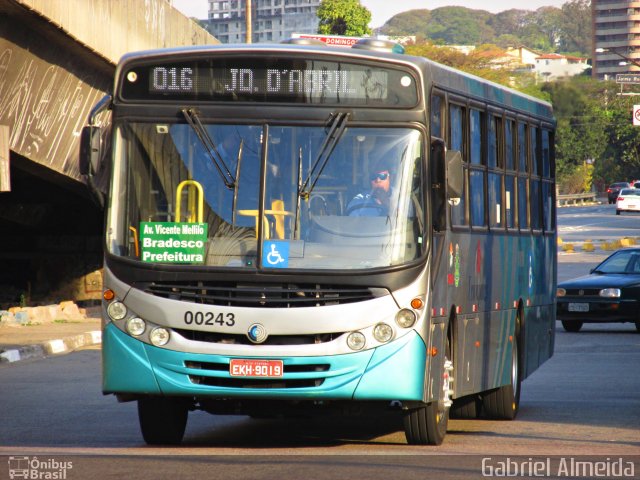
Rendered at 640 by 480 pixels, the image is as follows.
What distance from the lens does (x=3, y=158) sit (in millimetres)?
20859

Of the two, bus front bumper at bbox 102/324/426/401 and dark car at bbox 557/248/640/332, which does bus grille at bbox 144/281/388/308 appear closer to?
bus front bumper at bbox 102/324/426/401

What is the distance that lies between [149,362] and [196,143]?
4.88ft

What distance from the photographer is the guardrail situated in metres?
104

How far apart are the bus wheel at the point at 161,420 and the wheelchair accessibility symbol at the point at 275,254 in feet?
4.23

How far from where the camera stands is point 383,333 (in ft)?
31.0

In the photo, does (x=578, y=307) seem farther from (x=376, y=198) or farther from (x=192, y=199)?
(x=192, y=199)

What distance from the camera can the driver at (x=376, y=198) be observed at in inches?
377

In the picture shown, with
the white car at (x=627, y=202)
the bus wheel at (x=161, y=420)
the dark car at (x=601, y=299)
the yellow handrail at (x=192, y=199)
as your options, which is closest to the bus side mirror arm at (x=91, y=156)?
the yellow handrail at (x=192, y=199)

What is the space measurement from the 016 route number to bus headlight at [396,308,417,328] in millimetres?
1067

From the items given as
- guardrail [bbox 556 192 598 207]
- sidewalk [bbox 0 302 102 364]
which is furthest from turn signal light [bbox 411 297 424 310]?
guardrail [bbox 556 192 598 207]

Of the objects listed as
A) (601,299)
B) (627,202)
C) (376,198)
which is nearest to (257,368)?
(376,198)

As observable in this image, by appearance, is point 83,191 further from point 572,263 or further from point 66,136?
point 572,263

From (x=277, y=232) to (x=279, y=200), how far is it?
21 centimetres

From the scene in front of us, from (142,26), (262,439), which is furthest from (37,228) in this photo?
(262,439)
